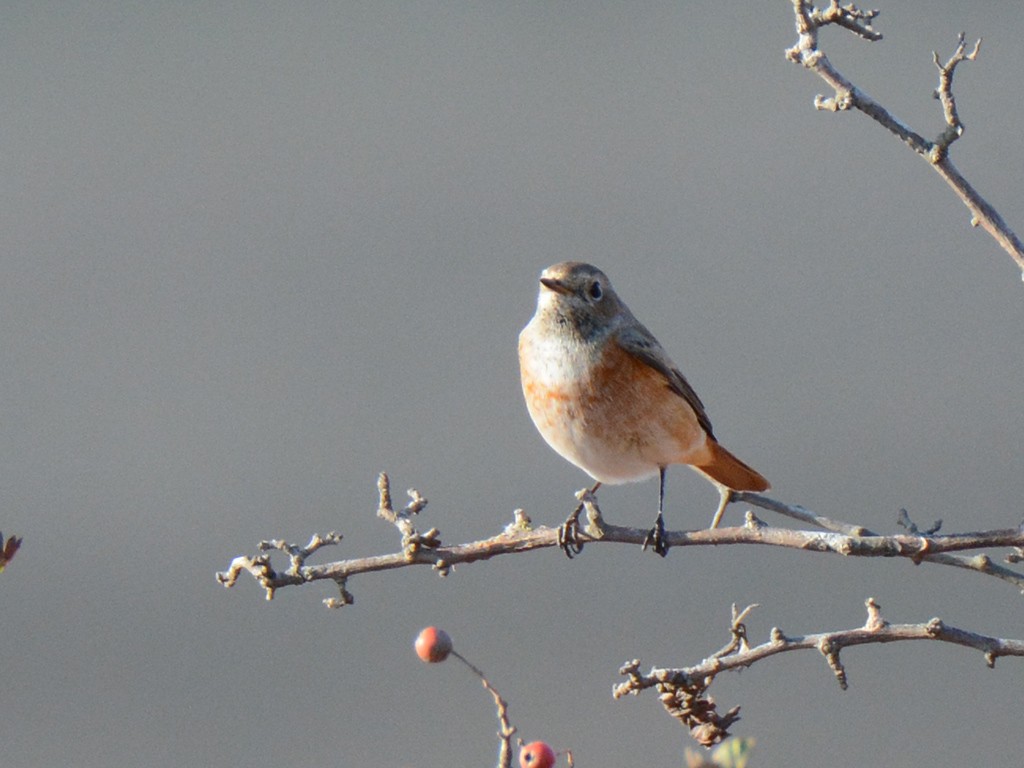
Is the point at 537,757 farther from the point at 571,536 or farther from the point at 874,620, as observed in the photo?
the point at 571,536

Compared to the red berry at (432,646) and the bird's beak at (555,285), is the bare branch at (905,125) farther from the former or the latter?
the bird's beak at (555,285)

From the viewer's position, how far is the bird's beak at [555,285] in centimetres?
374

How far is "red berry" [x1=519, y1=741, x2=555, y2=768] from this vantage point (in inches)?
77.0

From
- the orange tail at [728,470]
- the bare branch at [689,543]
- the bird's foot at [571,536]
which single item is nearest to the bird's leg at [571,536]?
the bird's foot at [571,536]

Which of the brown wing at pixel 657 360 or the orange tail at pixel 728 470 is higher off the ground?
the brown wing at pixel 657 360

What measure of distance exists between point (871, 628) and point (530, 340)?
2.15 m

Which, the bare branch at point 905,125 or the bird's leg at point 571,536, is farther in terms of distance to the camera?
the bird's leg at point 571,536

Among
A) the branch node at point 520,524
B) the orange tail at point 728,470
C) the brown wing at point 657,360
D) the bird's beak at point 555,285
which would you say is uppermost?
the bird's beak at point 555,285

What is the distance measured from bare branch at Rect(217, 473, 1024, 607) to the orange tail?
1.49 metres

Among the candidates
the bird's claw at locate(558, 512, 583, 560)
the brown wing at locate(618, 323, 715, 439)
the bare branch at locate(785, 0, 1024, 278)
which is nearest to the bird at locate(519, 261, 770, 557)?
the brown wing at locate(618, 323, 715, 439)

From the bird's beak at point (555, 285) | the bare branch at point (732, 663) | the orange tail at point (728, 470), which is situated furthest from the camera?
the orange tail at point (728, 470)

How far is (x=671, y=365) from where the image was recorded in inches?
160

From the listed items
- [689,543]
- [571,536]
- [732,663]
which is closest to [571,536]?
[571,536]

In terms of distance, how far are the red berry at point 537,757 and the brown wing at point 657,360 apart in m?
2.09
